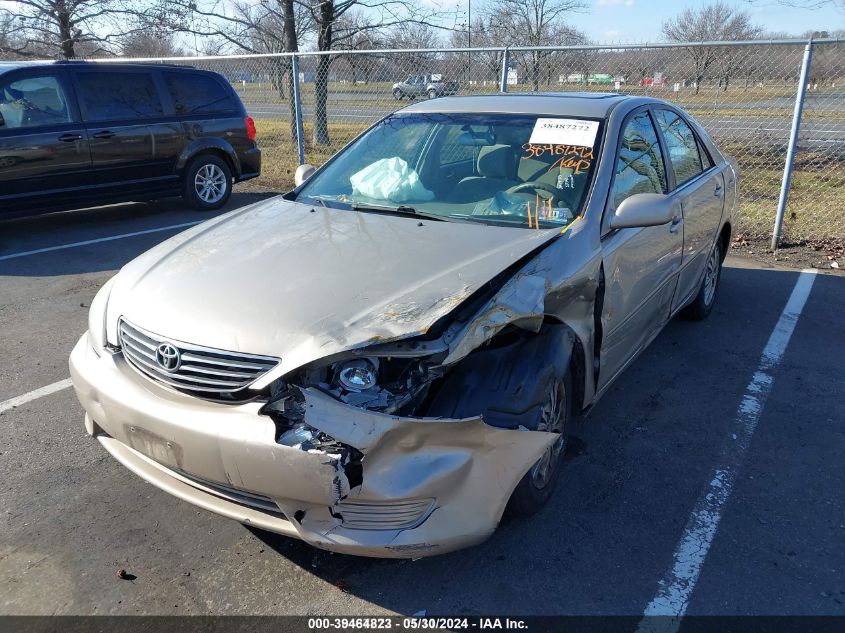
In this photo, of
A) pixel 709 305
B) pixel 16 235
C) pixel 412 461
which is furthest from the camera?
pixel 16 235

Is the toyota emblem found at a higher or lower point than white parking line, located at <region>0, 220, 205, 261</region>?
higher

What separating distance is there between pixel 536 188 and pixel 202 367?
1.95 m

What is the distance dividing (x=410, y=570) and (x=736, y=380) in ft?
9.22

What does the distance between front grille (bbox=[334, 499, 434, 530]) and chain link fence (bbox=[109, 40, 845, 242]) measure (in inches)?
254

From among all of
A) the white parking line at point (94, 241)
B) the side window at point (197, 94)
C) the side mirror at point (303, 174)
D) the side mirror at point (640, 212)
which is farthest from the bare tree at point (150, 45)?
the side mirror at point (640, 212)

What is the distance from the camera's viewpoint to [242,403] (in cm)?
242

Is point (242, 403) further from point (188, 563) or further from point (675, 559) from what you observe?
point (675, 559)

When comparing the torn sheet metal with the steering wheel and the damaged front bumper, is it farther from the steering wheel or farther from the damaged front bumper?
the steering wheel

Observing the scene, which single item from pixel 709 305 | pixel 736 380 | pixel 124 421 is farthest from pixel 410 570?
pixel 709 305

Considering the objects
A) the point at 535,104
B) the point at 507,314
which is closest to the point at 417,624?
the point at 507,314

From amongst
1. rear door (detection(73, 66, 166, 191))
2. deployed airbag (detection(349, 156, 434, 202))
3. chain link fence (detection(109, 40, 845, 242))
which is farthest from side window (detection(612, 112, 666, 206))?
rear door (detection(73, 66, 166, 191))

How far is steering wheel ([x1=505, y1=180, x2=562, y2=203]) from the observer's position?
11.5 feet

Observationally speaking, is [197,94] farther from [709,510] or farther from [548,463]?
[709,510]

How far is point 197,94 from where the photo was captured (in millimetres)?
9234
